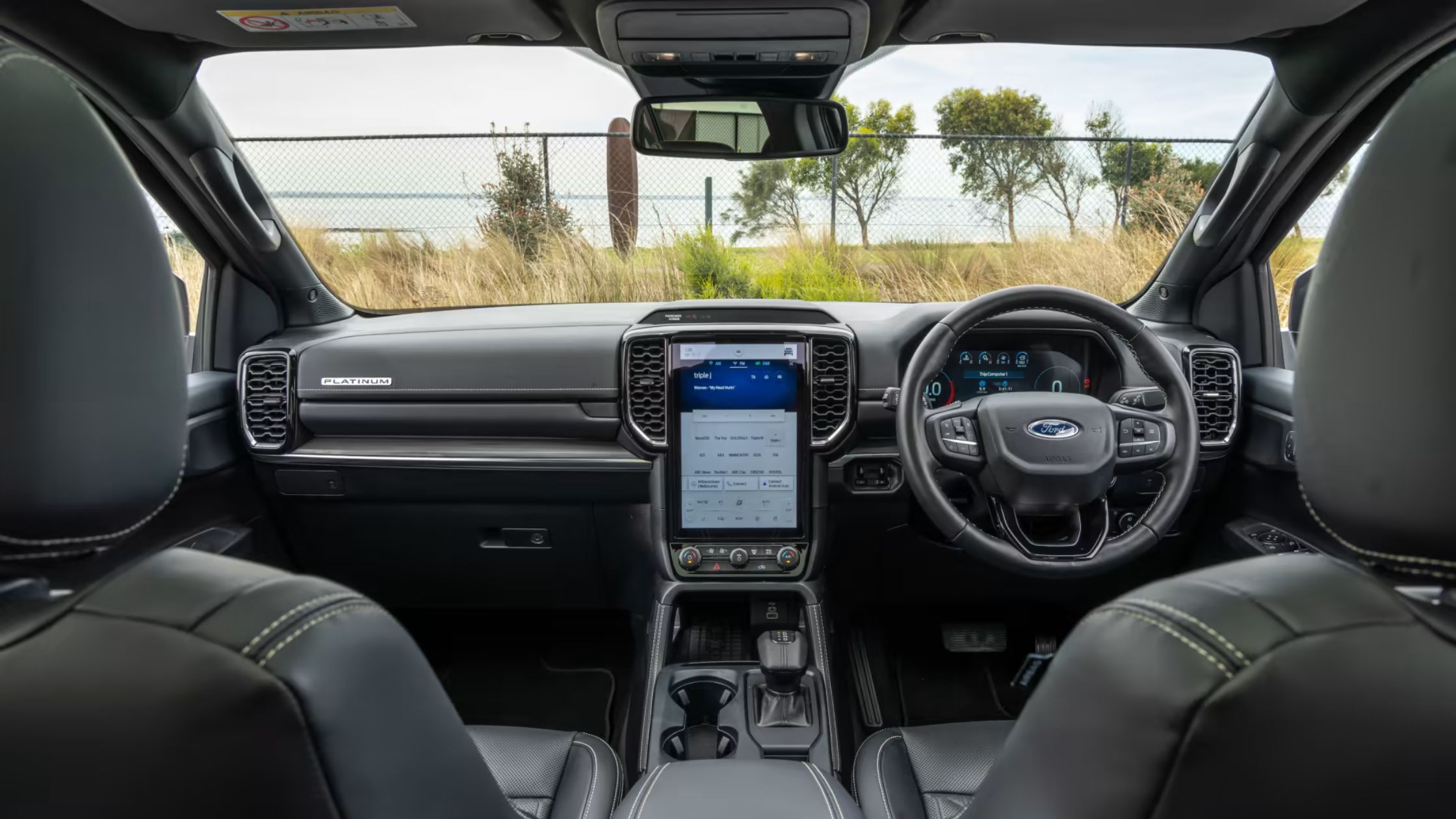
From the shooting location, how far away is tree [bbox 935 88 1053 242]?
6355 millimetres

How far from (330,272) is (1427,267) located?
12.1ft

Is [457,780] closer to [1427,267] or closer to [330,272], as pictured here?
[1427,267]

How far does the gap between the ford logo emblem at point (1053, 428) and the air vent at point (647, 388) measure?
3.92 ft

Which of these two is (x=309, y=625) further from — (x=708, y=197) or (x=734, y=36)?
(x=708, y=197)

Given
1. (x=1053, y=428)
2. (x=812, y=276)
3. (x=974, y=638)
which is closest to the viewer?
(x=1053, y=428)

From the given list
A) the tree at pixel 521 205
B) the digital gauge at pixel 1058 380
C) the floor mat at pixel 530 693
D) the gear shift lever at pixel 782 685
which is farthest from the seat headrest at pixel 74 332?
the tree at pixel 521 205

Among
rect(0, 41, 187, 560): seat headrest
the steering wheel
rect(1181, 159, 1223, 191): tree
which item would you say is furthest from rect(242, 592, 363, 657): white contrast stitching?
rect(1181, 159, 1223, 191): tree

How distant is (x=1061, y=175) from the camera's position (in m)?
6.40

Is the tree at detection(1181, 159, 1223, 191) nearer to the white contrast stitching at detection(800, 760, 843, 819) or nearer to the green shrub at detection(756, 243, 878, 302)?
the green shrub at detection(756, 243, 878, 302)

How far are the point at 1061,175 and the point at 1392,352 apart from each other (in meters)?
6.16

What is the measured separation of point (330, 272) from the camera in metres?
3.67

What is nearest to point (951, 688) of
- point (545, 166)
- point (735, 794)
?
point (735, 794)

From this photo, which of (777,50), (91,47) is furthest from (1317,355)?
(91,47)

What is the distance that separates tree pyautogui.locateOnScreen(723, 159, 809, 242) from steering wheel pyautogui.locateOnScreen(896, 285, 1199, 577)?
3600 millimetres
